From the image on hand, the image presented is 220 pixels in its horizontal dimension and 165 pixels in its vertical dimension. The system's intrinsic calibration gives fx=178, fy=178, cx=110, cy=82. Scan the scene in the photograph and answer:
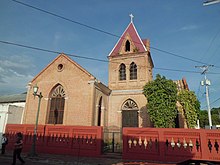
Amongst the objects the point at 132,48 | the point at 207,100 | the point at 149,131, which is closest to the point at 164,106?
the point at 149,131

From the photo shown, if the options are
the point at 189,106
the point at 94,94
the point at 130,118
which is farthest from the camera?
the point at 130,118

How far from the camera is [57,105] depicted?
63.5 ft

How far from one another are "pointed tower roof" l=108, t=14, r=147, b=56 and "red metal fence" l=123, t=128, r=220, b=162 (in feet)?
44.4

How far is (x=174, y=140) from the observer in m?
11.5

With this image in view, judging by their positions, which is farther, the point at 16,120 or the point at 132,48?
the point at 132,48

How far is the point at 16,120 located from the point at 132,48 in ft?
53.9

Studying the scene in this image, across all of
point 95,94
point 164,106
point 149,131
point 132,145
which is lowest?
point 132,145

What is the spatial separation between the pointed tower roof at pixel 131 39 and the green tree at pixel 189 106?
788cm

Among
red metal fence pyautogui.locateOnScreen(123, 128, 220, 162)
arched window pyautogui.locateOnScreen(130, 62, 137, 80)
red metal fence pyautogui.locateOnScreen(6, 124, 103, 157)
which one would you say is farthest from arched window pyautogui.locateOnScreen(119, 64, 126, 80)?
red metal fence pyautogui.locateOnScreen(123, 128, 220, 162)

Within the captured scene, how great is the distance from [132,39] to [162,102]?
12423 mm

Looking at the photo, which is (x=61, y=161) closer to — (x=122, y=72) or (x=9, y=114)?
(x=9, y=114)

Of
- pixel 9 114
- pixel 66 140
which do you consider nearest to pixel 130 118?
pixel 66 140

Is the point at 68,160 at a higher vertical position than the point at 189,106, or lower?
lower

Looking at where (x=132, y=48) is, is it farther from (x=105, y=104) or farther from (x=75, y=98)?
(x=75, y=98)
